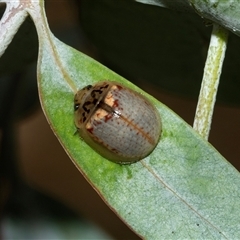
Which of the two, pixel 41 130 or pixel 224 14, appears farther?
pixel 41 130

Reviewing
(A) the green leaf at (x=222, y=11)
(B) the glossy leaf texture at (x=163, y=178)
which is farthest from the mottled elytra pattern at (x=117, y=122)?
(A) the green leaf at (x=222, y=11)

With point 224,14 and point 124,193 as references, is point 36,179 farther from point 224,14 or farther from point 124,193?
point 224,14

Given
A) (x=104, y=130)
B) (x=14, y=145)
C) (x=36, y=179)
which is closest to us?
(x=104, y=130)

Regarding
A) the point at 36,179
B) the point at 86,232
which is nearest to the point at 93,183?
the point at 86,232

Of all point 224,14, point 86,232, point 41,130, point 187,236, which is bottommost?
point 41,130

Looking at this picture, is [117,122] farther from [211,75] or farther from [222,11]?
[222,11]

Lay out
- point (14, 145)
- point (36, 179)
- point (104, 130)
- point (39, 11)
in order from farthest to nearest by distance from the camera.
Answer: point (36, 179) < point (14, 145) < point (104, 130) < point (39, 11)
